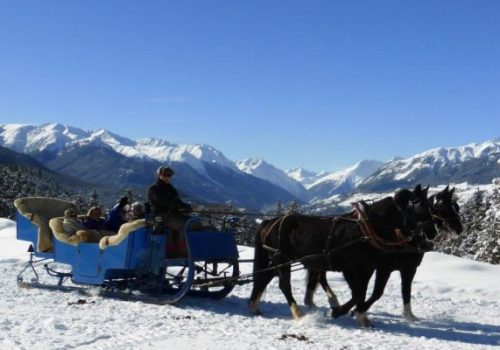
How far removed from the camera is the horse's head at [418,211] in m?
9.64

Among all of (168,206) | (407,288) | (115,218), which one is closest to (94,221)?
(115,218)

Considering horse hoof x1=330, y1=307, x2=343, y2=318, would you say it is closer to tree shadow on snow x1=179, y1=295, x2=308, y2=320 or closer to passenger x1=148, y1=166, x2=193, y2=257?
tree shadow on snow x1=179, y1=295, x2=308, y2=320

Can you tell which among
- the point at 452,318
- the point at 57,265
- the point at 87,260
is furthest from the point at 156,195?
the point at 57,265

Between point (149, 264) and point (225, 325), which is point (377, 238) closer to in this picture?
point (225, 325)

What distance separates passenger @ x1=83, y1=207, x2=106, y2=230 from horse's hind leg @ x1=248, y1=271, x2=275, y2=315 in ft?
12.6

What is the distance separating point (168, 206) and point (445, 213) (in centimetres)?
475

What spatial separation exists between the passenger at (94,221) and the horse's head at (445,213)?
22.1 ft

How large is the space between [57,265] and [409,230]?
11.1m

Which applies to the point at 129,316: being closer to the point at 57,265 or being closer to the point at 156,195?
the point at 156,195

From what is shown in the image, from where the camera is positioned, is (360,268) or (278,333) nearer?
A: (278,333)

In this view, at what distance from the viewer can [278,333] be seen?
8734 mm

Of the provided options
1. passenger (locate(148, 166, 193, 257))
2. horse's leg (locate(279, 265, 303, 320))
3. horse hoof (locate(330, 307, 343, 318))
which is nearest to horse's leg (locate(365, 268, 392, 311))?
horse hoof (locate(330, 307, 343, 318))

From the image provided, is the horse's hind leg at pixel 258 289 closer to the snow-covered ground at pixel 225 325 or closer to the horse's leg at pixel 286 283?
the snow-covered ground at pixel 225 325

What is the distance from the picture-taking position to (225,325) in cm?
917
